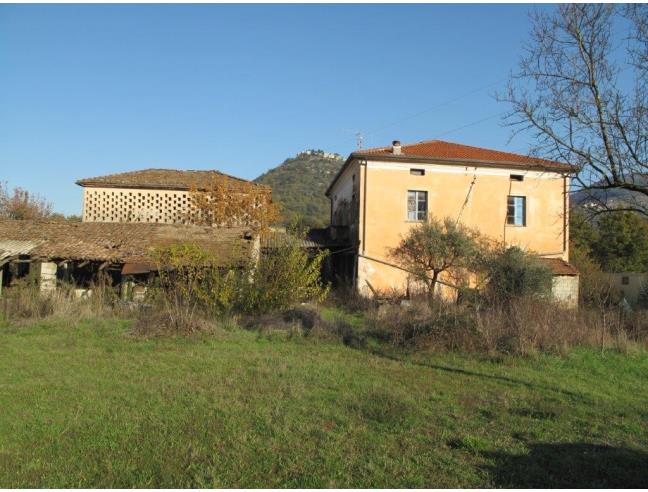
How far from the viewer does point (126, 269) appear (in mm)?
16812

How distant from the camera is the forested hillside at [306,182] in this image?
52406mm

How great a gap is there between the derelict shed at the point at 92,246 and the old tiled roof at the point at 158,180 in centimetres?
304

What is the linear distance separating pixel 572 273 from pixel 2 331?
71.5 feet

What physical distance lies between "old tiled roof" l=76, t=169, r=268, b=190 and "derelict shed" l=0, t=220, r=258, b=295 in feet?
9.96

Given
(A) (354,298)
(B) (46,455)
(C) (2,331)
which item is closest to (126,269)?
(C) (2,331)

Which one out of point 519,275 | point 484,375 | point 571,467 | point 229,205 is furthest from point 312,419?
point 229,205

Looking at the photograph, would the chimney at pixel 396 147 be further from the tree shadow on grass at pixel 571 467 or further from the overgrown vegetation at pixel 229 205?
the tree shadow on grass at pixel 571 467

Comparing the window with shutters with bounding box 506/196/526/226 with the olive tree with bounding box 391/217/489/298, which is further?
the window with shutters with bounding box 506/196/526/226

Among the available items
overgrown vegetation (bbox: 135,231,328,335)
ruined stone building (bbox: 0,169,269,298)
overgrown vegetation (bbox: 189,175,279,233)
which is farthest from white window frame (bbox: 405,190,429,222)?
overgrown vegetation (bbox: 135,231,328,335)

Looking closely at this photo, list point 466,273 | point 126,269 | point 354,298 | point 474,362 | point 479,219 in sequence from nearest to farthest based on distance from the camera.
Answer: point 474,362, point 126,269, point 354,298, point 466,273, point 479,219

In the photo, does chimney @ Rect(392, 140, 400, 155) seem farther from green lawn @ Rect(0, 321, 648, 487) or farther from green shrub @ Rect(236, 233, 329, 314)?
green lawn @ Rect(0, 321, 648, 487)

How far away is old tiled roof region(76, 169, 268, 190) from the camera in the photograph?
936 inches

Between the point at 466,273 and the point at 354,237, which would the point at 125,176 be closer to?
the point at 354,237

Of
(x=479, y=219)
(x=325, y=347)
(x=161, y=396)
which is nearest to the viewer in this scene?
(x=161, y=396)
